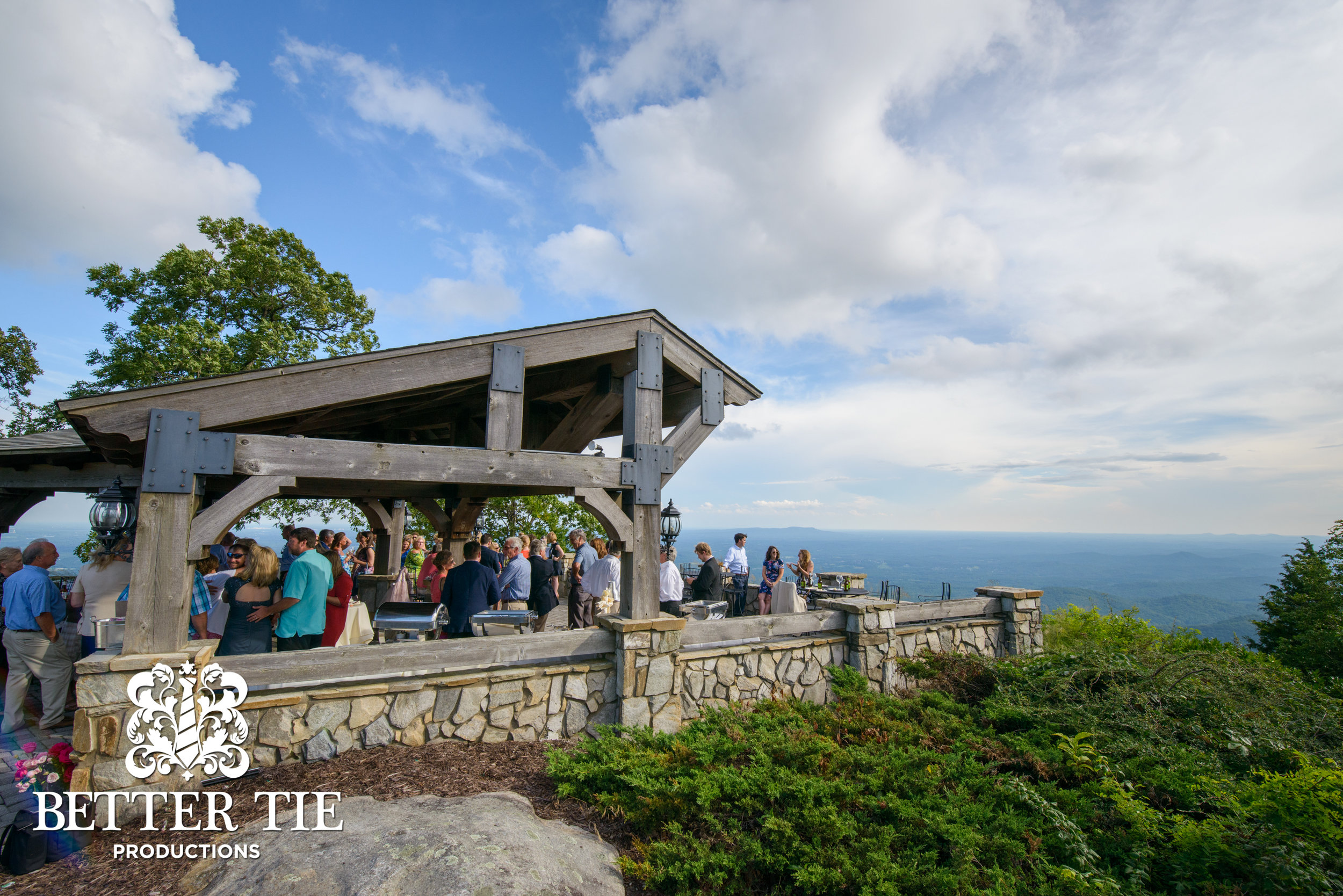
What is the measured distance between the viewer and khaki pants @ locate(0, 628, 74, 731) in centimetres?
575

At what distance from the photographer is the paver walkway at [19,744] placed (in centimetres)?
452

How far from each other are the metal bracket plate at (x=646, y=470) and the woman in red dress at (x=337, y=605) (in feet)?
11.1

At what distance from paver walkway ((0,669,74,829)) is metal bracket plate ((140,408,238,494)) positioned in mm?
1960

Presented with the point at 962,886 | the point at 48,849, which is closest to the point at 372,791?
the point at 48,849

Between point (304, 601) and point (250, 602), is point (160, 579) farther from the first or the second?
point (304, 601)

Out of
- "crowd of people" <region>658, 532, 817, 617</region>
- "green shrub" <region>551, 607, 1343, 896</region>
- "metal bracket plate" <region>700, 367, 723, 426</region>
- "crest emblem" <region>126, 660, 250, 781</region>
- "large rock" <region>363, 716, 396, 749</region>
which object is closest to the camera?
"green shrub" <region>551, 607, 1343, 896</region>

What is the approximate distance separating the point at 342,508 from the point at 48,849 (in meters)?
20.5

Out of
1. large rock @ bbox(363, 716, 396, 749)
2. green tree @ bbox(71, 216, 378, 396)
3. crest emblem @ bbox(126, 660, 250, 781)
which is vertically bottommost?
large rock @ bbox(363, 716, 396, 749)

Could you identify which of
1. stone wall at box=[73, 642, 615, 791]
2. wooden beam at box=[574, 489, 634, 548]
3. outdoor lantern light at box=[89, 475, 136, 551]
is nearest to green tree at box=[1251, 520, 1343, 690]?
wooden beam at box=[574, 489, 634, 548]

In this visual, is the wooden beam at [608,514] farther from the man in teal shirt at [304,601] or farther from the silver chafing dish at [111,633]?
the silver chafing dish at [111,633]

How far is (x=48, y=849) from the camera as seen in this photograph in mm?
3713

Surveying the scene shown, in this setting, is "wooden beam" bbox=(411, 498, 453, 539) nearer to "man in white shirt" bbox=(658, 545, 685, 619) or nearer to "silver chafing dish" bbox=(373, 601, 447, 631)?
"silver chafing dish" bbox=(373, 601, 447, 631)

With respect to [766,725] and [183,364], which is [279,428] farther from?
[183,364]

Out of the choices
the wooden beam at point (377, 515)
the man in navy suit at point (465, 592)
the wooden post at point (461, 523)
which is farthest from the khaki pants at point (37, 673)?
the wooden beam at point (377, 515)
